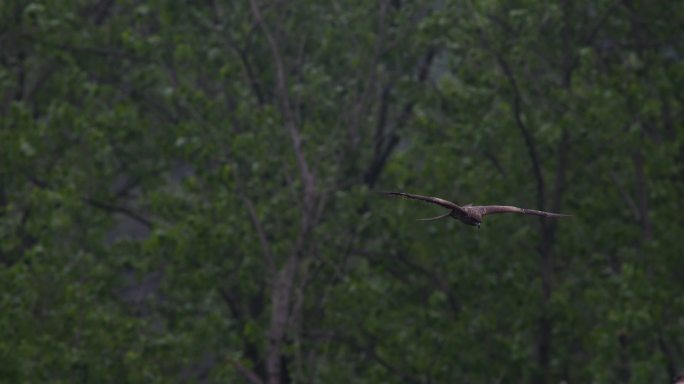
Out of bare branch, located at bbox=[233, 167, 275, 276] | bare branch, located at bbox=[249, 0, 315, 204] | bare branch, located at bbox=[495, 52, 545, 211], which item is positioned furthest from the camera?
bare branch, located at bbox=[249, 0, 315, 204]

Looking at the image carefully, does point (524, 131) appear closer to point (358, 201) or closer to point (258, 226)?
point (358, 201)

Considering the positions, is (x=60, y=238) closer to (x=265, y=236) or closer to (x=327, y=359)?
(x=265, y=236)

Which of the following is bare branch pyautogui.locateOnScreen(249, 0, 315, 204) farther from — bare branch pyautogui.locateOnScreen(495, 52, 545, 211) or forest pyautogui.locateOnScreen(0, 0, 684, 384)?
bare branch pyautogui.locateOnScreen(495, 52, 545, 211)

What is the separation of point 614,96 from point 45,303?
8378mm

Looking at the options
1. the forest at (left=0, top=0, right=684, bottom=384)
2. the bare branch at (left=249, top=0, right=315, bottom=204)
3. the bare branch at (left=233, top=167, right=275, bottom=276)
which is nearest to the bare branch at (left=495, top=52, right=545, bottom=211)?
the forest at (left=0, top=0, right=684, bottom=384)

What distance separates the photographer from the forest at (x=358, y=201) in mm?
20156

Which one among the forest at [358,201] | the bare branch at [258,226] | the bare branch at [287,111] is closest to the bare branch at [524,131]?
the forest at [358,201]

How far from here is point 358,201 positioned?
21.4 m

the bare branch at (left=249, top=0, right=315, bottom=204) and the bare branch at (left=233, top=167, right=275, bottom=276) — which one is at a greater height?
the bare branch at (left=249, top=0, right=315, bottom=204)

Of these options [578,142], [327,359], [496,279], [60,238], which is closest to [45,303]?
[60,238]

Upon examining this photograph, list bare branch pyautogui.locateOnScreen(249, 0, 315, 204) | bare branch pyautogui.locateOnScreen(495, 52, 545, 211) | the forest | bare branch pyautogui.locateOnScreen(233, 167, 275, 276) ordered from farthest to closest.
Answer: bare branch pyautogui.locateOnScreen(249, 0, 315, 204), bare branch pyautogui.locateOnScreen(233, 167, 275, 276), bare branch pyautogui.locateOnScreen(495, 52, 545, 211), the forest

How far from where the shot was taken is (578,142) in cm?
2117

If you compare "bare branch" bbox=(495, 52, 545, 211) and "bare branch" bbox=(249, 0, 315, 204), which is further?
"bare branch" bbox=(249, 0, 315, 204)

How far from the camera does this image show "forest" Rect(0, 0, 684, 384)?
2016 cm
